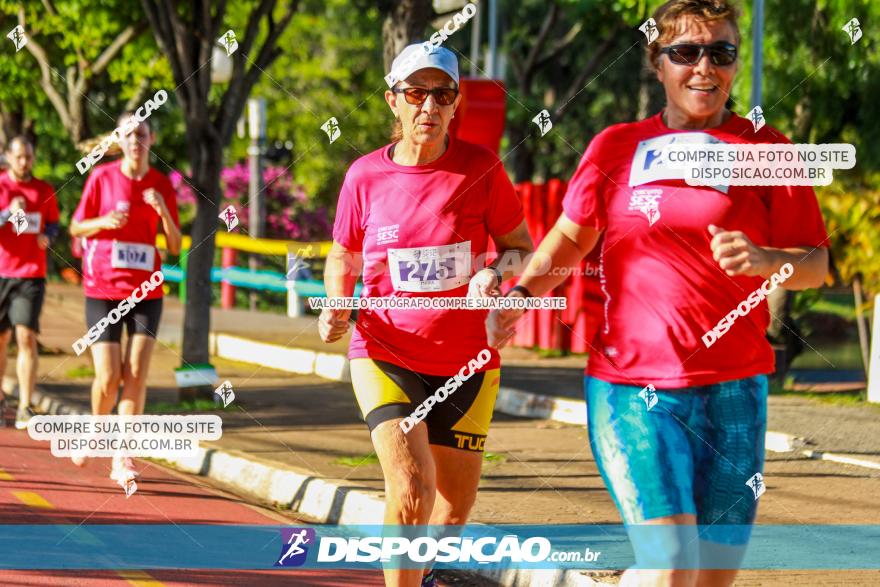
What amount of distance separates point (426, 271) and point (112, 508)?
12.4 ft

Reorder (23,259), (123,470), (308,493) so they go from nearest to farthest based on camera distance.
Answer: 1. (308,493)
2. (123,470)
3. (23,259)

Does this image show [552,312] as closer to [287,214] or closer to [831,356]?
[831,356]

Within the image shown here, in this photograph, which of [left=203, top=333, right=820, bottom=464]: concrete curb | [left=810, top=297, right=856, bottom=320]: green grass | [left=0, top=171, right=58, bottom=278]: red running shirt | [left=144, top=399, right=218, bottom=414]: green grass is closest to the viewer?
[left=203, top=333, right=820, bottom=464]: concrete curb

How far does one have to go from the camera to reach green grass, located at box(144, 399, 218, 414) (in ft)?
43.2

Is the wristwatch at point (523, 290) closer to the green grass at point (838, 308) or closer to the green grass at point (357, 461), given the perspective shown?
the green grass at point (357, 461)

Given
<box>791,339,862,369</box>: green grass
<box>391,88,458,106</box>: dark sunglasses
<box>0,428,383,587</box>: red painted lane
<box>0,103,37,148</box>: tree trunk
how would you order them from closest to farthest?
<box>391,88,458,106</box>: dark sunglasses < <box>0,428,383,587</box>: red painted lane < <box>791,339,862,369</box>: green grass < <box>0,103,37,148</box>: tree trunk

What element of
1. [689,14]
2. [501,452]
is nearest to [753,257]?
[689,14]

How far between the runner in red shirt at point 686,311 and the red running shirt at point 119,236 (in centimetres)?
531

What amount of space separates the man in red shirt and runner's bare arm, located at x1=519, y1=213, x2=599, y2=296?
7970 mm

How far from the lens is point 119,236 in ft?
Result: 31.6

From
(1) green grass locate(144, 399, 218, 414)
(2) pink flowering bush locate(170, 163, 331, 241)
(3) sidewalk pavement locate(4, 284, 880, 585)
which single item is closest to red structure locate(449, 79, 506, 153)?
(3) sidewalk pavement locate(4, 284, 880, 585)

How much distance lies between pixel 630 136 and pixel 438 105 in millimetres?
1407

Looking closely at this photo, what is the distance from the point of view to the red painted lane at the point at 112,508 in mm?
6992

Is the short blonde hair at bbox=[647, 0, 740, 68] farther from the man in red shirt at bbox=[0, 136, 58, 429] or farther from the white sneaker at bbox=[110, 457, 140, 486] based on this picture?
the man in red shirt at bbox=[0, 136, 58, 429]
